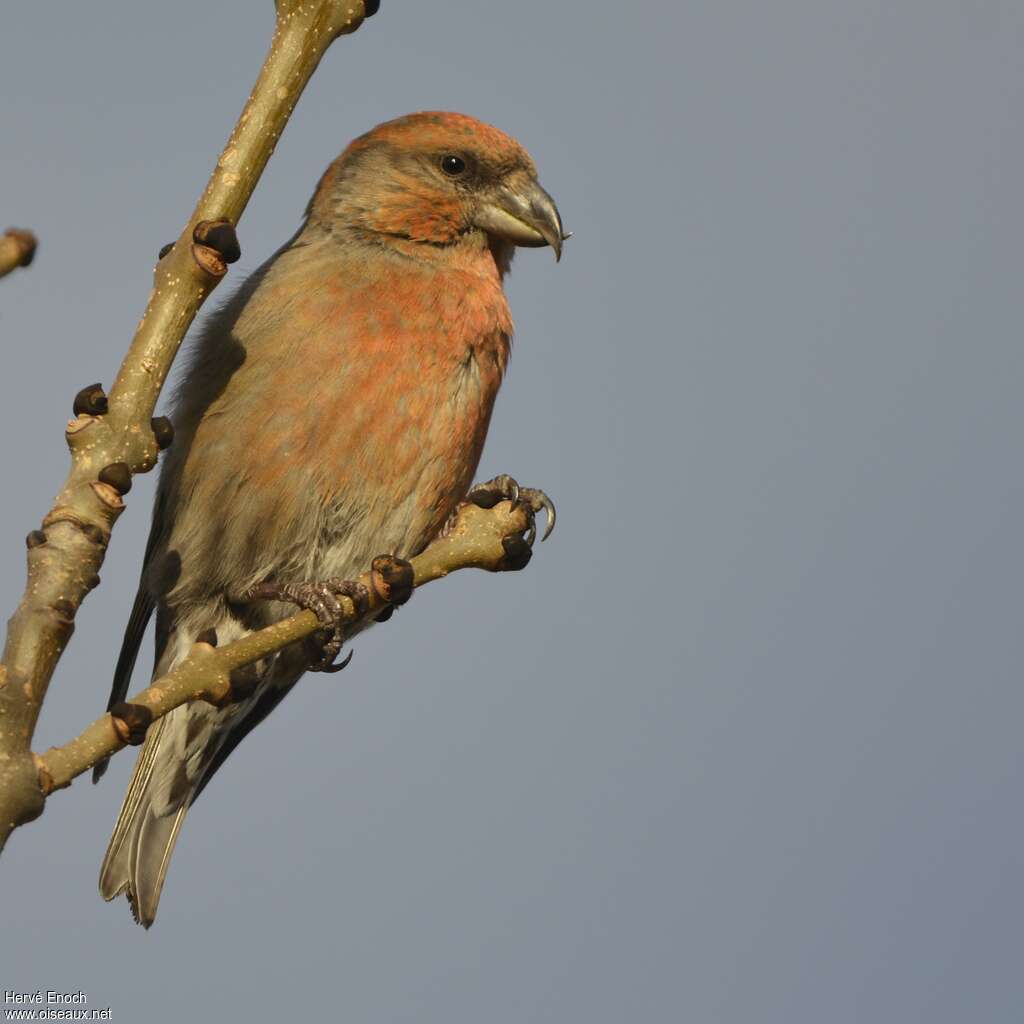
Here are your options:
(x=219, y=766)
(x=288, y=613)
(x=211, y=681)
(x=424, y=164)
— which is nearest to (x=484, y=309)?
(x=424, y=164)

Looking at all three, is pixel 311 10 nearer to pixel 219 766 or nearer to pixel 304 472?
pixel 304 472

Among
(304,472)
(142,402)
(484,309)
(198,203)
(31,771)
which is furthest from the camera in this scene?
(484,309)

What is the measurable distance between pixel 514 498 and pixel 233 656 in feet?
3.45

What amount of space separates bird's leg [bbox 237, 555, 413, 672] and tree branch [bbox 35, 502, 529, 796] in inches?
0.9

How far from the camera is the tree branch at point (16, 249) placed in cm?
164

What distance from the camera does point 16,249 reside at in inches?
64.9

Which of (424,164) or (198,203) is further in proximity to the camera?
(424,164)

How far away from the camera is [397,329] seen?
14.8 feet

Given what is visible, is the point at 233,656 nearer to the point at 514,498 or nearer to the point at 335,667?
the point at 514,498

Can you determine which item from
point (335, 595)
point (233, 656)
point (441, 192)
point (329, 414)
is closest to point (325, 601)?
point (335, 595)

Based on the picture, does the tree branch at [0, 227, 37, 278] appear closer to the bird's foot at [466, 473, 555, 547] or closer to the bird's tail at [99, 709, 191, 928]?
the bird's foot at [466, 473, 555, 547]

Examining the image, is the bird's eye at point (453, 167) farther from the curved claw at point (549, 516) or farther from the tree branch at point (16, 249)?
the tree branch at point (16, 249)

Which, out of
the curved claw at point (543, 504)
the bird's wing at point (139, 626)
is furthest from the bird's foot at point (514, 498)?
the bird's wing at point (139, 626)

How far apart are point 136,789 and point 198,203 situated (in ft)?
10.5
